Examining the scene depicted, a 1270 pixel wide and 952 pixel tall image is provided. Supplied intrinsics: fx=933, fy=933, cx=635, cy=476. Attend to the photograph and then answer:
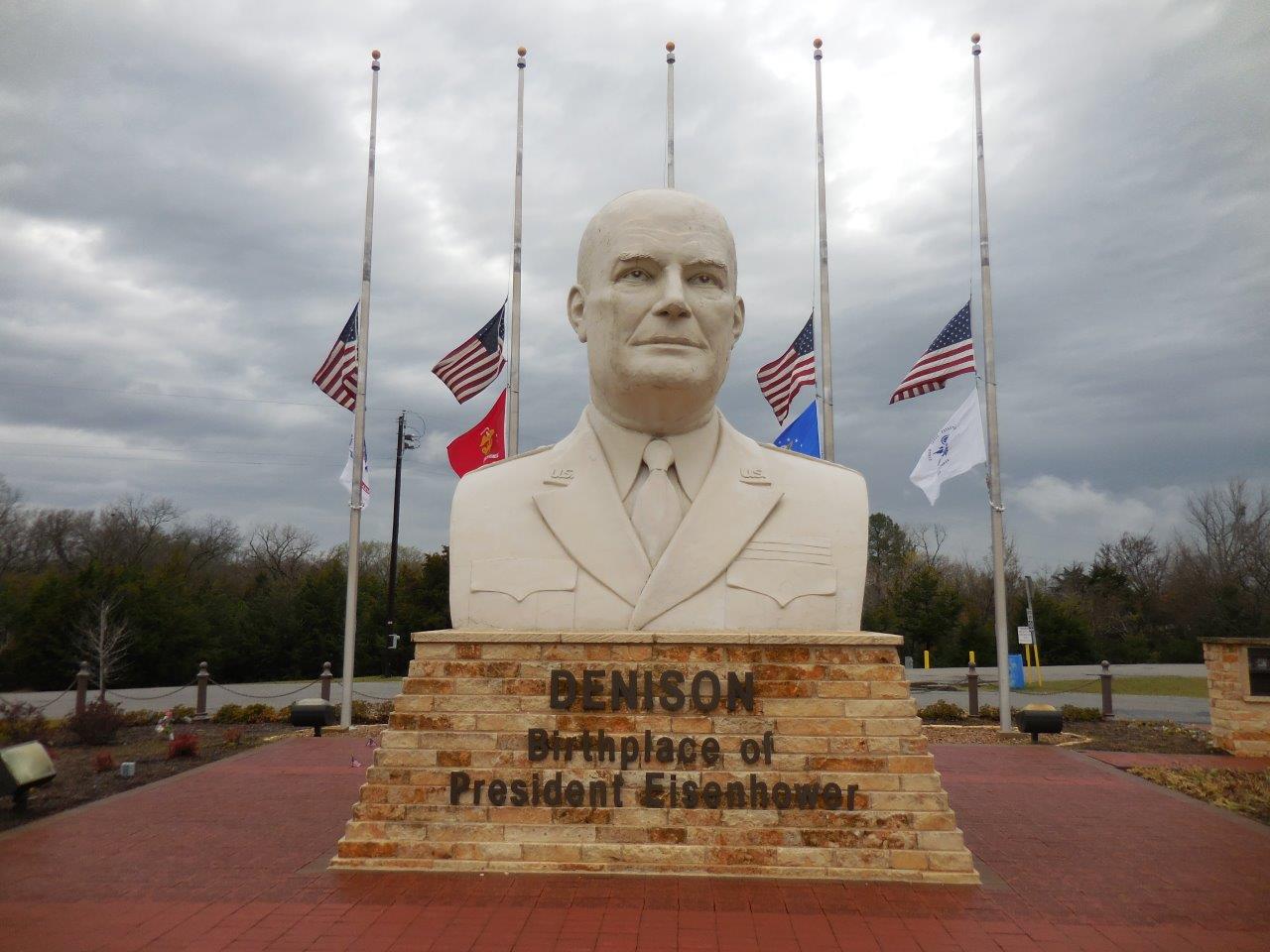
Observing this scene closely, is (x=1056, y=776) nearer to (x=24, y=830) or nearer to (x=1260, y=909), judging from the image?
(x=1260, y=909)

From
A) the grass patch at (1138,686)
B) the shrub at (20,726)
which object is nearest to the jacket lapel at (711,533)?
the shrub at (20,726)

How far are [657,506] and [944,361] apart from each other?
7805 millimetres

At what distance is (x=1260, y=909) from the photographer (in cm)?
509

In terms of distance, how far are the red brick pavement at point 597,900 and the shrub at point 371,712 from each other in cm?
775

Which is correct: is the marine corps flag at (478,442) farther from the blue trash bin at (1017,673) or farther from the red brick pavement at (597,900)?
the blue trash bin at (1017,673)

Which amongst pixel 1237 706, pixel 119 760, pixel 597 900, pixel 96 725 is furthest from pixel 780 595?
pixel 96 725

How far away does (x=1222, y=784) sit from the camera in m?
9.05

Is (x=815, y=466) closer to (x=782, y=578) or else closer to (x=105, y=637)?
(x=782, y=578)

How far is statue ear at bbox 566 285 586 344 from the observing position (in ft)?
20.8

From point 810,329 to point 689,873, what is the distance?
9.16 metres

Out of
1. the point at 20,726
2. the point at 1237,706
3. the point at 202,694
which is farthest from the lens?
the point at 202,694

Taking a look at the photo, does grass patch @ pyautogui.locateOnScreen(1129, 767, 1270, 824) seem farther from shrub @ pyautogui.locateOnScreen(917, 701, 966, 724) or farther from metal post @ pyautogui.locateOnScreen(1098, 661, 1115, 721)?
metal post @ pyautogui.locateOnScreen(1098, 661, 1115, 721)

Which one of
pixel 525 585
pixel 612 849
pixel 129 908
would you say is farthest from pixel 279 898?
pixel 525 585

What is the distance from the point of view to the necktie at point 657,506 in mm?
5977
